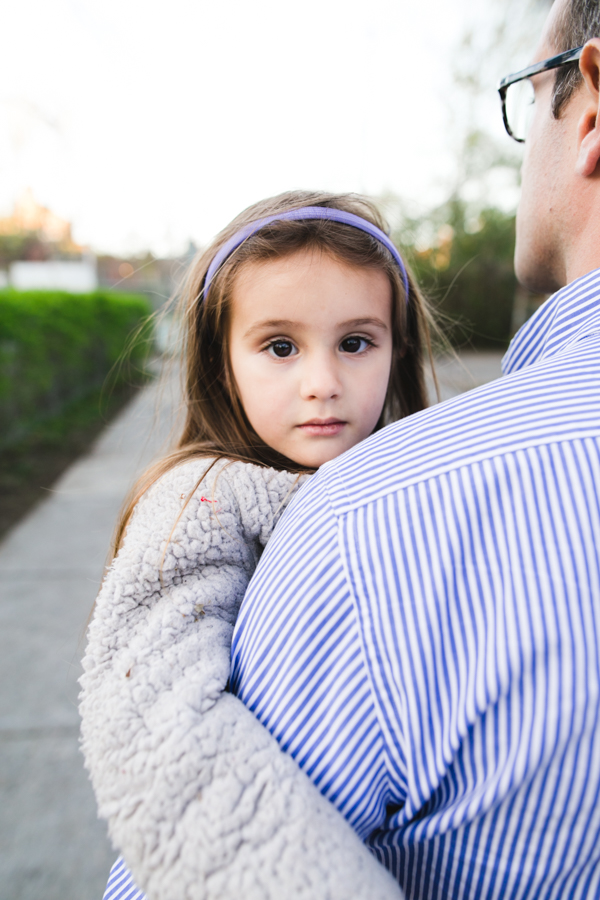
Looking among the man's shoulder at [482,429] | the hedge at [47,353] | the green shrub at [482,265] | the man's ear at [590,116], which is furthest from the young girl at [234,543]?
the green shrub at [482,265]

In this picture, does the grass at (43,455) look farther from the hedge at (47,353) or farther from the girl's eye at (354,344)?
the girl's eye at (354,344)

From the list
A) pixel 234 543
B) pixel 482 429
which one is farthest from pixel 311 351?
pixel 482 429

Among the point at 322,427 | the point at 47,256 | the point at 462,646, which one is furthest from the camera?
the point at 47,256

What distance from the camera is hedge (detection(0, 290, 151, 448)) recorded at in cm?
635

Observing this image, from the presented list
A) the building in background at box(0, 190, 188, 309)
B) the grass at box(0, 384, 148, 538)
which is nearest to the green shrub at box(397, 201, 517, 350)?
the building in background at box(0, 190, 188, 309)

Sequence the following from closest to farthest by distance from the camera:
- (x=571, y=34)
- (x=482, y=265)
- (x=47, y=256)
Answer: (x=571, y=34) < (x=482, y=265) < (x=47, y=256)

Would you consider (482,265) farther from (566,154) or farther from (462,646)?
(462,646)

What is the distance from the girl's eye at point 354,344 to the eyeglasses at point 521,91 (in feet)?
2.35

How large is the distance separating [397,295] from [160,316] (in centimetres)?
68

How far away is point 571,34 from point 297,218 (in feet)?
2.26

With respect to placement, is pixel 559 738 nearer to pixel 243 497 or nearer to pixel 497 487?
pixel 497 487

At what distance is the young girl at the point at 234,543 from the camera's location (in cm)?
74

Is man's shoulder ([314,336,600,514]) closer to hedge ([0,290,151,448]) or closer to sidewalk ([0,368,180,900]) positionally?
sidewalk ([0,368,180,900])

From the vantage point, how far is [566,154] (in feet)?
4.27
